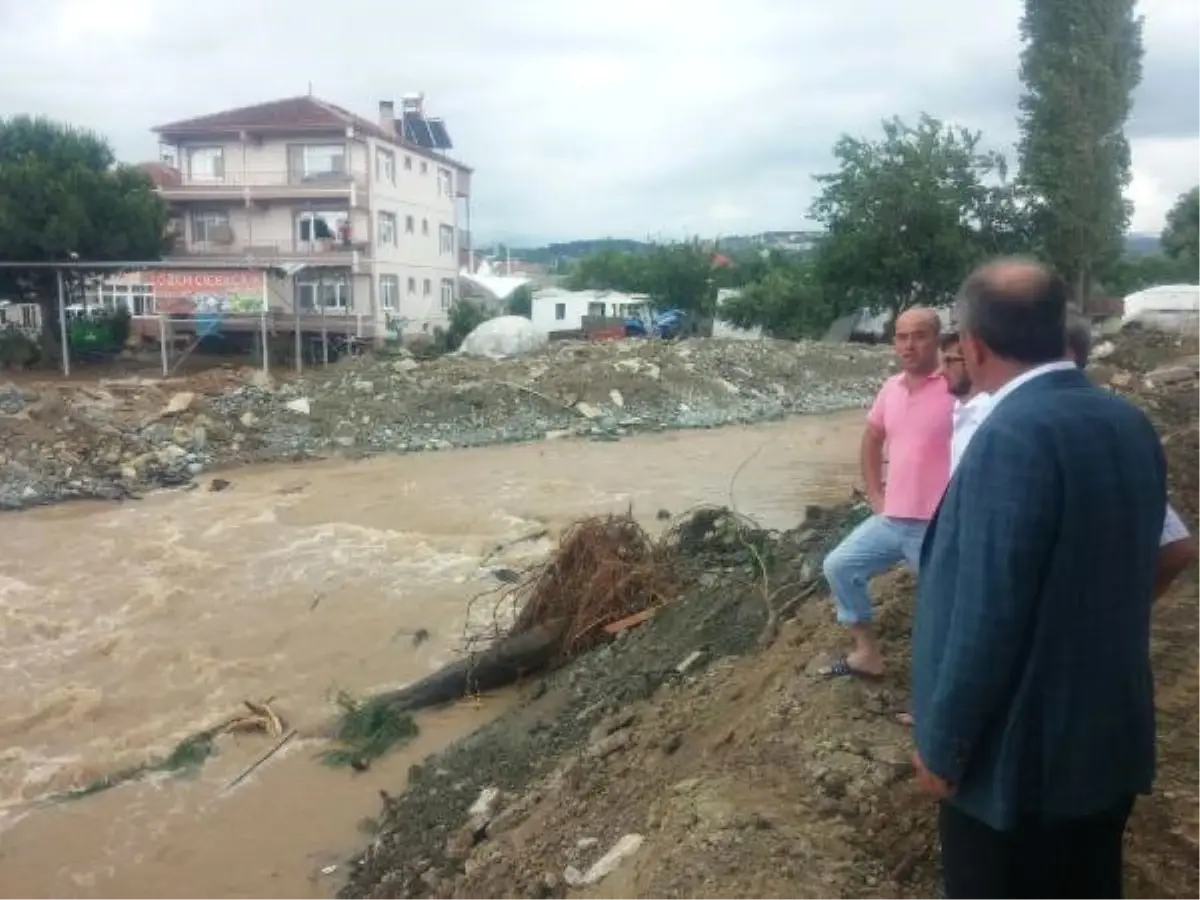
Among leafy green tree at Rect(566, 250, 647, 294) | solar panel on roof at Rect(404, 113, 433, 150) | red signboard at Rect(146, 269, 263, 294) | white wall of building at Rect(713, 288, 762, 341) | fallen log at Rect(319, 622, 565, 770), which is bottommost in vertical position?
fallen log at Rect(319, 622, 565, 770)

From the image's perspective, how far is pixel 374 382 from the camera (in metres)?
23.0

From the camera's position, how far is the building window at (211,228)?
36281mm

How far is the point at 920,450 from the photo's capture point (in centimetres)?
379

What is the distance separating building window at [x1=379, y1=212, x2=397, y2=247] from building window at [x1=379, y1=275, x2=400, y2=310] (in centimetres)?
112

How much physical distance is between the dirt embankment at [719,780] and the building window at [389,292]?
104 feet

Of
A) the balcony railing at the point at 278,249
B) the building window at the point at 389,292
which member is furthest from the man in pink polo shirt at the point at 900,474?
the building window at the point at 389,292

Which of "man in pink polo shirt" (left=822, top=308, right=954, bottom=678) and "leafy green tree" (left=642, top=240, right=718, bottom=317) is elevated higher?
"leafy green tree" (left=642, top=240, right=718, bottom=317)


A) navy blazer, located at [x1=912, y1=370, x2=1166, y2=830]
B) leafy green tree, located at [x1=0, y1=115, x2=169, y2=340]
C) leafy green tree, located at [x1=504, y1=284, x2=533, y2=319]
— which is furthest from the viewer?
leafy green tree, located at [x1=504, y1=284, x2=533, y2=319]

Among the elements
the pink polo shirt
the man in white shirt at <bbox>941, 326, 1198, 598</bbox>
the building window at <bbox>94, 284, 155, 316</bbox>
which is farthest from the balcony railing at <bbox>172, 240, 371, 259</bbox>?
the man in white shirt at <bbox>941, 326, 1198, 598</bbox>

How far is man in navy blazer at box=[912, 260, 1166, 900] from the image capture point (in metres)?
1.95

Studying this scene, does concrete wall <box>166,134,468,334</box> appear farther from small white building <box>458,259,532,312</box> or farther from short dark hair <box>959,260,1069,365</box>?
short dark hair <box>959,260,1069,365</box>

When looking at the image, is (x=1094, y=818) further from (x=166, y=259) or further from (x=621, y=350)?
(x=166, y=259)

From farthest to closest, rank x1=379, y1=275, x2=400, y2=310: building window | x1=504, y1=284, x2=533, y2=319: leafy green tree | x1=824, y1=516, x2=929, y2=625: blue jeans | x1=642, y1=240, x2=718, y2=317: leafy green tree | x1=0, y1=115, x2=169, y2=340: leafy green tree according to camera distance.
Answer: x1=504, y1=284, x2=533, y2=319: leafy green tree, x1=642, y1=240, x2=718, y2=317: leafy green tree, x1=379, y1=275, x2=400, y2=310: building window, x1=0, y1=115, x2=169, y2=340: leafy green tree, x1=824, y1=516, x2=929, y2=625: blue jeans

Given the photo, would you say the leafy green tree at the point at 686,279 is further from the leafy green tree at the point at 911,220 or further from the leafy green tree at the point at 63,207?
the leafy green tree at the point at 63,207
